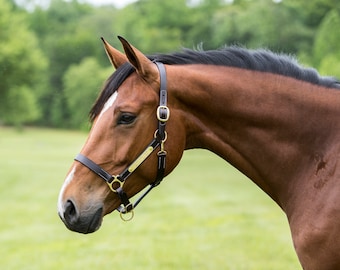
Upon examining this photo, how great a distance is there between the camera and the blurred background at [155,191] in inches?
353

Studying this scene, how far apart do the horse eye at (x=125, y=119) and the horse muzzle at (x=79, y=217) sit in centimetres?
51

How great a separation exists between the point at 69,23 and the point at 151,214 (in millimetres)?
62409

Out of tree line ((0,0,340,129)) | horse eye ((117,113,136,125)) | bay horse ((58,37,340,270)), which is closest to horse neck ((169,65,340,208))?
bay horse ((58,37,340,270))

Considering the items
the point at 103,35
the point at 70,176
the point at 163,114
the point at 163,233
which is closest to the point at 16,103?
the point at 163,233

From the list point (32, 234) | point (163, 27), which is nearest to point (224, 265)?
point (32, 234)

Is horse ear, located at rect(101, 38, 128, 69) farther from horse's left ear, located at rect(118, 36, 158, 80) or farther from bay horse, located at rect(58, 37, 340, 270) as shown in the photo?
horse's left ear, located at rect(118, 36, 158, 80)

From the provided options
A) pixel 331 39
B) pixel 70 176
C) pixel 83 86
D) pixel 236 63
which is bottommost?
pixel 83 86

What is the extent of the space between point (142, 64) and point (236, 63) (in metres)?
0.62

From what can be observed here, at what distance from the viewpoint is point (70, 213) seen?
2.88 meters

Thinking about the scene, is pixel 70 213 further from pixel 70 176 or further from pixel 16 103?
pixel 16 103

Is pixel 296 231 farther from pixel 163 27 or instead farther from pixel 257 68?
pixel 163 27

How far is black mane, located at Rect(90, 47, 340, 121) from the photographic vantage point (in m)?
3.02

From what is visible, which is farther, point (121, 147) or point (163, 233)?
point (163, 233)

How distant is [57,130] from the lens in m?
57.0
